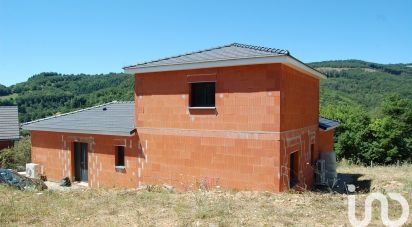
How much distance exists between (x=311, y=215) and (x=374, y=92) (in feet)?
253

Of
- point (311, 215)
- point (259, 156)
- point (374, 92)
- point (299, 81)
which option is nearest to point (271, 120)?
point (259, 156)

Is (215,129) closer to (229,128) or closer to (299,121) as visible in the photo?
(229,128)

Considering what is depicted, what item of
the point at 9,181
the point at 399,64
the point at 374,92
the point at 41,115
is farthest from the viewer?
the point at 399,64

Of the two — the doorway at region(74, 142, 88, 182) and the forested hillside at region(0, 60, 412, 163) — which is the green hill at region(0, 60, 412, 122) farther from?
the doorway at region(74, 142, 88, 182)

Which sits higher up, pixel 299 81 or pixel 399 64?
pixel 399 64

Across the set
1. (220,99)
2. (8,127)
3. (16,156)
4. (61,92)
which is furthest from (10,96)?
(220,99)

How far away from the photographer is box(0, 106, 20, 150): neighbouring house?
2308cm

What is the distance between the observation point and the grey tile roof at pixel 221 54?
11.6 metres

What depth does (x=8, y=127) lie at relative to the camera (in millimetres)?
24016

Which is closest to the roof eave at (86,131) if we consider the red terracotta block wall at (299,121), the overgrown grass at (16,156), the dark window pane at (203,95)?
the dark window pane at (203,95)

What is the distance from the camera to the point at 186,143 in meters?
13.1

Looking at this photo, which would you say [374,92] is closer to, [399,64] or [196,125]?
[399,64]

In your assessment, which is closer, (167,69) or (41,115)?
(167,69)

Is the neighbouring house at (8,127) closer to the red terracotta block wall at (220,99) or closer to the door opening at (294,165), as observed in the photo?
the red terracotta block wall at (220,99)
